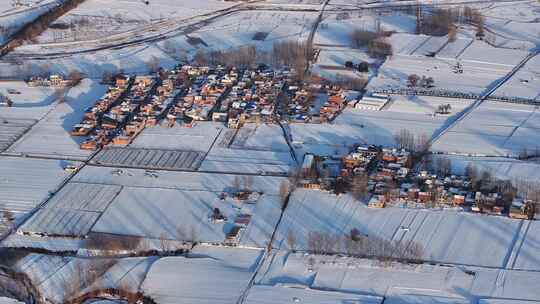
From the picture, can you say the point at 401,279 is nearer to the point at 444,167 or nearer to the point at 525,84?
the point at 444,167

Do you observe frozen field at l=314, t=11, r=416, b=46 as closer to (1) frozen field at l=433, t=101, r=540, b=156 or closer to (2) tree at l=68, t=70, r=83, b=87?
(1) frozen field at l=433, t=101, r=540, b=156

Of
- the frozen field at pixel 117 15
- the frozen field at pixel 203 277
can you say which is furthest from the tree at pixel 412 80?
the frozen field at pixel 117 15

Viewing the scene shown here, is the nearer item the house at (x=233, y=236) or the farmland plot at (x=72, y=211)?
the house at (x=233, y=236)

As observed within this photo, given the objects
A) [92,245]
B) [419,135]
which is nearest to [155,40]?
Result: [419,135]

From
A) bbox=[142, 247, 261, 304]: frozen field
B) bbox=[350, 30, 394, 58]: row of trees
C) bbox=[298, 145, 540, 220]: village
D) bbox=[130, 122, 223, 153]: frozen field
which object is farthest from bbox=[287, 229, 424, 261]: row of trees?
bbox=[350, 30, 394, 58]: row of trees

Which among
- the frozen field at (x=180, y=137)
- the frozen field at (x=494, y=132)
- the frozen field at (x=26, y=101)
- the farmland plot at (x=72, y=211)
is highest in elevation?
the frozen field at (x=26, y=101)

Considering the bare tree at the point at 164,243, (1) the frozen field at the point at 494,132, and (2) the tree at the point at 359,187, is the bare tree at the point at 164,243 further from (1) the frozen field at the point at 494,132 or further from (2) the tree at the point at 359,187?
(1) the frozen field at the point at 494,132

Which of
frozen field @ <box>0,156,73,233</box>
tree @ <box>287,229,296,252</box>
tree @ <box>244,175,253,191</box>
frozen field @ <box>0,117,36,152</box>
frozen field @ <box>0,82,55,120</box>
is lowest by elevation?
tree @ <box>287,229,296,252</box>
